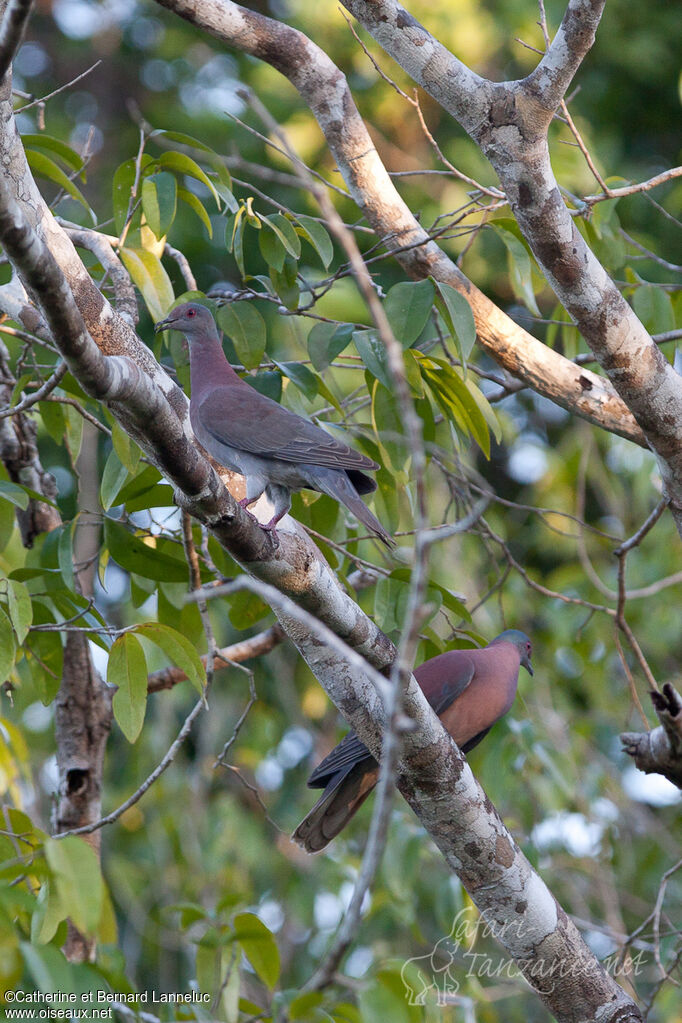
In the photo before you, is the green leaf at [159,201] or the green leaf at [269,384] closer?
the green leaf at [159,201]

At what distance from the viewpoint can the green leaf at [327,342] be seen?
2531mm

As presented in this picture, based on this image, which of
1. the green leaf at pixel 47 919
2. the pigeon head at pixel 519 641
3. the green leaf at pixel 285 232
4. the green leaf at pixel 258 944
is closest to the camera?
the green leaf at pixel 47 919

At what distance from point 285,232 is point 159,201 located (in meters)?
0.35

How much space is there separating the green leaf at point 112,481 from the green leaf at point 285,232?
2.37 feet

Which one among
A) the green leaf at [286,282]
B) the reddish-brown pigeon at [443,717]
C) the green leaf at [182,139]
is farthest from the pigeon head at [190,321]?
the reddish-brown pigeon at [443,717]

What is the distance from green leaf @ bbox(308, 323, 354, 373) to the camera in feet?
8.30

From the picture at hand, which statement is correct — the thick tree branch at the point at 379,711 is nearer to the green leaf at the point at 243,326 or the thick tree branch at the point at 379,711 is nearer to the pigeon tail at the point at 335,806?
the green leaf at the point at 243,326

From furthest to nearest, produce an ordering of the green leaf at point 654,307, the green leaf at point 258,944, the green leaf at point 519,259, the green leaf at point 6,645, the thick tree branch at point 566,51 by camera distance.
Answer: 1. the green leaf at point 654,307
2. the green leaf at point 519,259
3. the green leaf at point 6,645
4. the thick tree branch at point 566,51
5. the green leaf at point 258,944

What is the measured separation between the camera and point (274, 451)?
9.42ft

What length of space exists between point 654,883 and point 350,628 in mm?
4310

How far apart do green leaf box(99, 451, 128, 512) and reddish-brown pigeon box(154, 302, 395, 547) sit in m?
0.25

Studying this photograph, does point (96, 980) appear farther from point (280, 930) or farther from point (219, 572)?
point (280, 930)

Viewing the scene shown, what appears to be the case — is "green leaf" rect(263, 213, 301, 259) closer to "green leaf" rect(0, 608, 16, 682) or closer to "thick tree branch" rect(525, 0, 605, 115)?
"thick tree branch" rect(525, 0, 605, 115)

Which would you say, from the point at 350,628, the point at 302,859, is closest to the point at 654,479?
the point at 350,628
